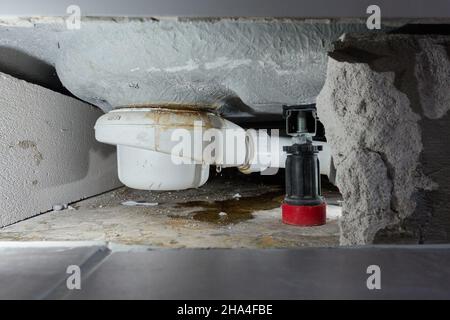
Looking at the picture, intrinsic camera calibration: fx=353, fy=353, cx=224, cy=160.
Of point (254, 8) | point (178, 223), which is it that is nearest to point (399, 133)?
point (254, 8)

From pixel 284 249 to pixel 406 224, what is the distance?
0.33 m

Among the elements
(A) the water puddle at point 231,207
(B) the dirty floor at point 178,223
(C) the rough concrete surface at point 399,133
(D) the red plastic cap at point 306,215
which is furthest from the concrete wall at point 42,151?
(C) the rough concrete surface at point 399,133

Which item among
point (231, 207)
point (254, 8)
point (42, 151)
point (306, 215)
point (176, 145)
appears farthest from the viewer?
point (231, 207)

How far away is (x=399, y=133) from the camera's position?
2.49 ft

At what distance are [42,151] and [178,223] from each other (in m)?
0.68

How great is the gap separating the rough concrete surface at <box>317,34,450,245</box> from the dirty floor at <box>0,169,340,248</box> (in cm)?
24

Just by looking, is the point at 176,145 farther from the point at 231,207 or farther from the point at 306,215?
the point at 231,207

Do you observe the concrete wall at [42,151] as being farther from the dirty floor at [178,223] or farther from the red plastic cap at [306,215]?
the red plastic cap at [306,215]

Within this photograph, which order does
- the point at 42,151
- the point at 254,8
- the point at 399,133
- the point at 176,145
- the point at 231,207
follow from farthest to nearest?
the point at 231,207 < the point at 42,151 < the point at 176,145 < the point at 399,133 < the point at 254,8

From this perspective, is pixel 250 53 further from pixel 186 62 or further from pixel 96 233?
pixel 96 233

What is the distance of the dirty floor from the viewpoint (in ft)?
3.66

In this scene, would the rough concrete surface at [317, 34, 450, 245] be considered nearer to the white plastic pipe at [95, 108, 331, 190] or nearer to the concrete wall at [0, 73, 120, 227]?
the white plastic pipe at [95, 108, 331, 190]

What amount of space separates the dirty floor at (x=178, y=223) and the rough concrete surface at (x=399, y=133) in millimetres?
238
